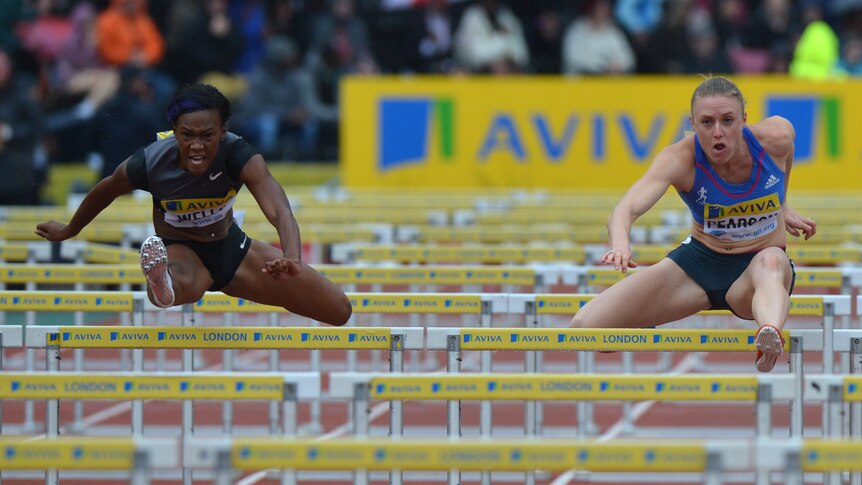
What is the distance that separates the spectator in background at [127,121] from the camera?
15.3m

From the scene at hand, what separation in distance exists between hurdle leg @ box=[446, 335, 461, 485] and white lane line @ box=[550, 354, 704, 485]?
1.12m

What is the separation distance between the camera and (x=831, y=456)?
13.4 feet

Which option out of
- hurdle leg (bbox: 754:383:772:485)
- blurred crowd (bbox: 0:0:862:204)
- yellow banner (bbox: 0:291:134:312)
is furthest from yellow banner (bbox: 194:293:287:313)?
blurred crowd (bbox: 0:0:862:204)

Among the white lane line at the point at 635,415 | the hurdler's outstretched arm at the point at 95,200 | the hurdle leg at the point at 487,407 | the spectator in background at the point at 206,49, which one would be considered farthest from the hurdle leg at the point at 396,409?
the spectator in background at the point at 206,49

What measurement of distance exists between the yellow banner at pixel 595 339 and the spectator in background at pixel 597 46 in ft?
38.8

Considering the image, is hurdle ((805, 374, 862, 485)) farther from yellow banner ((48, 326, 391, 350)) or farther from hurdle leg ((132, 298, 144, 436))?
hurdle leg ((132, 298, 144, 436))

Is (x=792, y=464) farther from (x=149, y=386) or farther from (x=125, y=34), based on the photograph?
(x=125, y=34)

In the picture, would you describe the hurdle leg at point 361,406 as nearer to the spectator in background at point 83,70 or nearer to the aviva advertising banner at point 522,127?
the aviva advertising banner at point 522,127

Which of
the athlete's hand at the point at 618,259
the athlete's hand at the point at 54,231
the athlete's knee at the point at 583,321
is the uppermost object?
the athlete's hand at the point at 54,231

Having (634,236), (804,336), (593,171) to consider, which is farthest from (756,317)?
(593,171)

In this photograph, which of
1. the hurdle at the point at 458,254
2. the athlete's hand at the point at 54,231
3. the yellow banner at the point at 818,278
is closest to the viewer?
the athlete's hand at the point at 54,231

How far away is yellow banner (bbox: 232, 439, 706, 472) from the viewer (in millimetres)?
4078

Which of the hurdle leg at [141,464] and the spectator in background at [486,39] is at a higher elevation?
the spectator in background at [486,39]

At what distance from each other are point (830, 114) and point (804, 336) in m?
10.1
